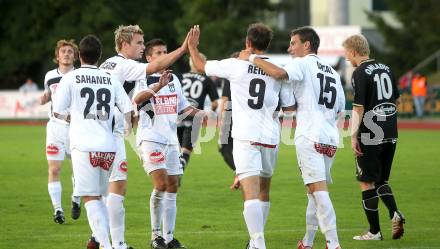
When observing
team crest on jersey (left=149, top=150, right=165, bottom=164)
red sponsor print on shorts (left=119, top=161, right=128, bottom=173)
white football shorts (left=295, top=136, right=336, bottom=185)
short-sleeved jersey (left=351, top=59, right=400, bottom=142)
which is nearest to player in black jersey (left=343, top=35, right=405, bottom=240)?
short-sleeved jersey (left=351, top=59, right=400, bottom=142)

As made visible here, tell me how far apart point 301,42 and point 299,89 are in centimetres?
48

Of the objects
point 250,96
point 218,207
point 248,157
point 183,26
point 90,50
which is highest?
point 183,26

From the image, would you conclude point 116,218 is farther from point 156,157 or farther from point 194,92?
point 194,92

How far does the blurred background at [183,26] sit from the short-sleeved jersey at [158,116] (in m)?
37.4

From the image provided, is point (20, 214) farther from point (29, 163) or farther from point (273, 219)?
point (29, 163)

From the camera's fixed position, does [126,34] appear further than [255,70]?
Yes

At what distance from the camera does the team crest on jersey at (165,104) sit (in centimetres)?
1118

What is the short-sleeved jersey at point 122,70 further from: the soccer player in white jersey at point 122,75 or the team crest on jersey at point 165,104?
the team crest on jersey at point 165,104

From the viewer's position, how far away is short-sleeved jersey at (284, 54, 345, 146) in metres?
10.1

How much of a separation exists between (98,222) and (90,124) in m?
0.96

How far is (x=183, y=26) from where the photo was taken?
50.1 metres

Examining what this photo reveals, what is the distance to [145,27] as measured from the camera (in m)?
51.4

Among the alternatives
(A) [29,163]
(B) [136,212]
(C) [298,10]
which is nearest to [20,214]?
(B) [136,212]

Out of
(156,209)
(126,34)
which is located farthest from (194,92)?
(126,34)
